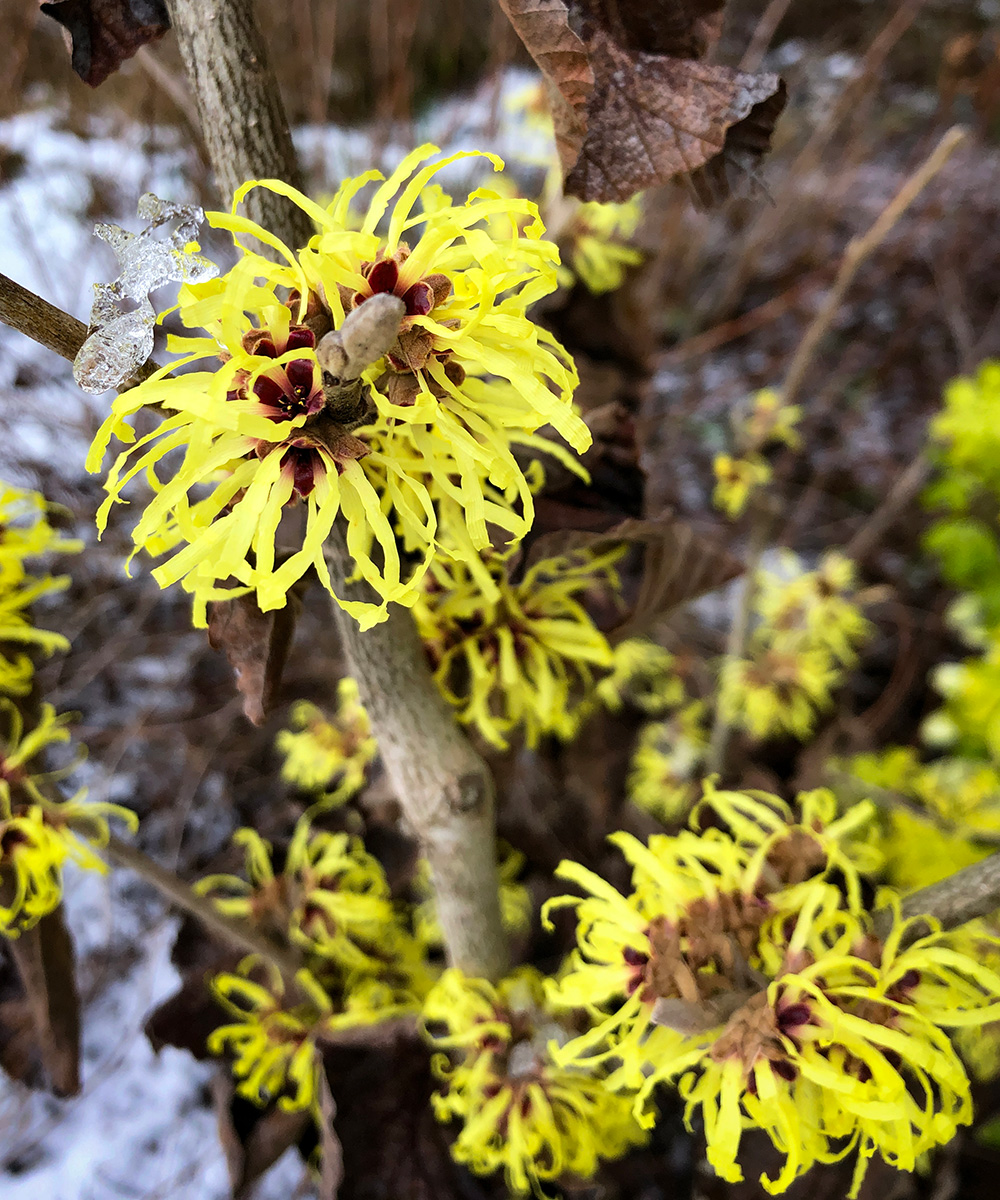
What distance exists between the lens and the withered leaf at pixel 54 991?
24.2 inches

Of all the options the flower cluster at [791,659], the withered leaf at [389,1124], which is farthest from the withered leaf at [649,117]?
the flower cluster at [791,659]

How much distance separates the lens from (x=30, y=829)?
0.52 meters

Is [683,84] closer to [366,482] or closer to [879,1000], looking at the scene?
[366,482]

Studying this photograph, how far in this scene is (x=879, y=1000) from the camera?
15.8 inches

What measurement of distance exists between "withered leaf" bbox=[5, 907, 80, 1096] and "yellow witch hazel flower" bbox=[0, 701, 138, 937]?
56 mm

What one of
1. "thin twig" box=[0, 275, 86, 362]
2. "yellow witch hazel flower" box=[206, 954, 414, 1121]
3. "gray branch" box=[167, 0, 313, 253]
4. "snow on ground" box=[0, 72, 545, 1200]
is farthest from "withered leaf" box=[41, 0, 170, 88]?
"yellow witch hazel flower" box=[206, 954, 414, 1121]

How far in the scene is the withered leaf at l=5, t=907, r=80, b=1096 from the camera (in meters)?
0.62

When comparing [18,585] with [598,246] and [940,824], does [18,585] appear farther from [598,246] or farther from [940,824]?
[940,824]

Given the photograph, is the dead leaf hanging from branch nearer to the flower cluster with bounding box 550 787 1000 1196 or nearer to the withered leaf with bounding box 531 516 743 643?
the withered leaf with bounding box 531 516 743 643

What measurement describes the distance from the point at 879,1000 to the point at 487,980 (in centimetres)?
34

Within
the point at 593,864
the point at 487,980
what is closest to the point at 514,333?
the point at 487,980

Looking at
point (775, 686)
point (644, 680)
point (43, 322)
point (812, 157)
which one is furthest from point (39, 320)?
point (812, 157)

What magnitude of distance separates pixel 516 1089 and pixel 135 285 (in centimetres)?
61

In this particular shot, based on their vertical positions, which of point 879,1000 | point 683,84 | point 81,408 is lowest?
point 879,1000
